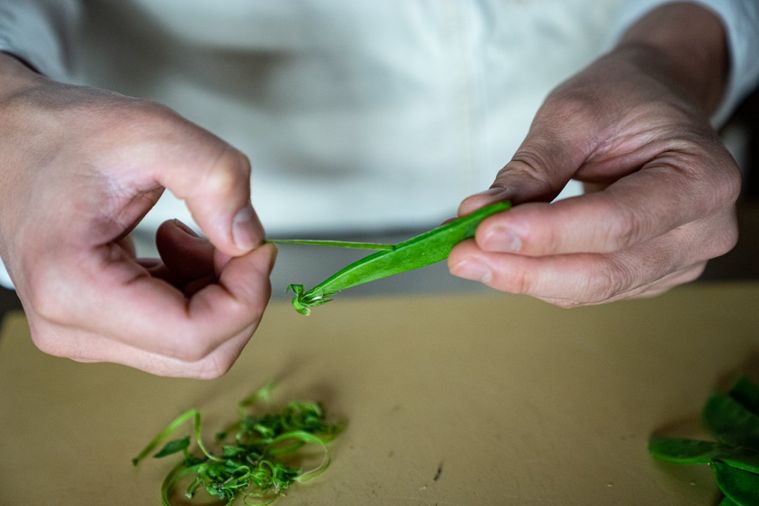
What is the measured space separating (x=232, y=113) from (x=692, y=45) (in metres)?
0.75

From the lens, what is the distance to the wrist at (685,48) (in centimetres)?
109

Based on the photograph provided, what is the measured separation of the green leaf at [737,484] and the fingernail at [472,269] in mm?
351

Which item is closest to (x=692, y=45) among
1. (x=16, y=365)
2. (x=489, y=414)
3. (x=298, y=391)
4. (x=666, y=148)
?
(x=666, y=148)

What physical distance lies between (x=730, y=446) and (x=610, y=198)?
357mm

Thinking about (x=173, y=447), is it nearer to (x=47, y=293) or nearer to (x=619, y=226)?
(x=47, y=293)

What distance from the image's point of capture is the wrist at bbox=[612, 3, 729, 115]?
42.8 inches

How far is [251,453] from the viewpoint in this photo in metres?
Answer: 0.88

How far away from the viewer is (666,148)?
2.77 feet

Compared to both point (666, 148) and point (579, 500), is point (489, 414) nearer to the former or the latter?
point (579, 500)

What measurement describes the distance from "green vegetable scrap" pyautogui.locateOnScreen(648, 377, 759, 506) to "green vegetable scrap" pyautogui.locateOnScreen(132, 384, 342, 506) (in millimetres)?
402

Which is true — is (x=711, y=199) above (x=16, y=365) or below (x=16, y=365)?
above

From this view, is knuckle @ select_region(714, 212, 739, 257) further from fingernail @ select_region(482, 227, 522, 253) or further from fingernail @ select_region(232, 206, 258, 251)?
fingernail @ select_region(232, 206, 258, 251)

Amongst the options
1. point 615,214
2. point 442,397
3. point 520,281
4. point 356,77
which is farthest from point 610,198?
point 356,77

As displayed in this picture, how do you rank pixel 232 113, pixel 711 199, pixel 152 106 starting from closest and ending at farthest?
pixel 152 106 < pixel 711 199 < pixel 232 113
